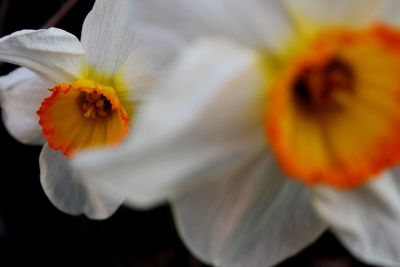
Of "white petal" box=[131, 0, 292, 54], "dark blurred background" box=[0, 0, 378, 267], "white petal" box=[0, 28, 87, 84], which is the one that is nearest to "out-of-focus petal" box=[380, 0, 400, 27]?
"white petal" box=[131, 0, 292, 54]

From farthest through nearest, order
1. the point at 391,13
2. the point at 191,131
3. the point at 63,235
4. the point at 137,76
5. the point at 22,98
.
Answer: the point at 63,235 < the point at 22,98 < the point at 137,76 < the point at 391,13 < the point at 191,131

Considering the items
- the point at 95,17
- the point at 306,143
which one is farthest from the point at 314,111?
the point at 95,17

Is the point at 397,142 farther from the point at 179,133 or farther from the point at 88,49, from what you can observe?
the point at 88,49

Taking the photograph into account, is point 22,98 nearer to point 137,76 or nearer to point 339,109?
point 137,76

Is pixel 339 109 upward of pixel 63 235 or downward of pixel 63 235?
upward

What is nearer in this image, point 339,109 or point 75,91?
point 339,109

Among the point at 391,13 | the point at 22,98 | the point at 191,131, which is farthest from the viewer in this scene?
the point at 22,98

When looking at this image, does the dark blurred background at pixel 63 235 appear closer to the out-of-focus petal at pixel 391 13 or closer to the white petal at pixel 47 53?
the white petal at pixel 47 53

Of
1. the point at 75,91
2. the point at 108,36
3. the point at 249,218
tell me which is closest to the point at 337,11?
the point at 249,218
